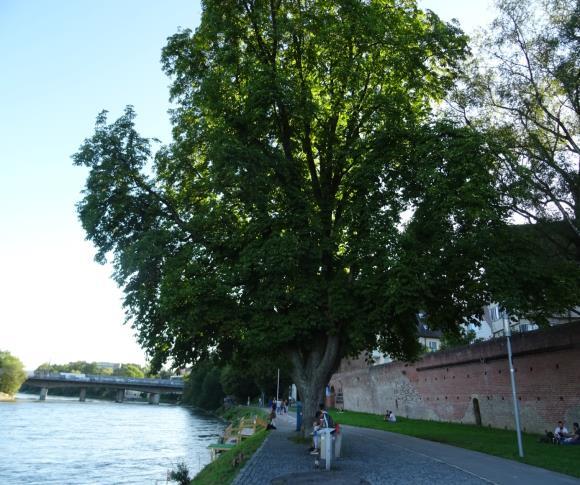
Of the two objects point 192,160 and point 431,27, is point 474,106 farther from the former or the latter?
point 192,160

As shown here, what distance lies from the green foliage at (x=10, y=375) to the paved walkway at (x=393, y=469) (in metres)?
91.9

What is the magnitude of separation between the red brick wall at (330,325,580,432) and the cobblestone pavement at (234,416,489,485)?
9320mm

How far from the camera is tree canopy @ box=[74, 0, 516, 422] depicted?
1739 cm

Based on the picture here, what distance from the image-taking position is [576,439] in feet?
69.3

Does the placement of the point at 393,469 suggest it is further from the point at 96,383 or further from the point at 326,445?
the point at 96,383

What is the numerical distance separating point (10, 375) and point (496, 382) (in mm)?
92883

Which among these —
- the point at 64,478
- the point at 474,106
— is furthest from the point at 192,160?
the point at 64,478

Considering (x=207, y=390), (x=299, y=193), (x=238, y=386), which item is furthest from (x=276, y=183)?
(x=207, y=390)

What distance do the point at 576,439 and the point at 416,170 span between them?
13317 millimetres

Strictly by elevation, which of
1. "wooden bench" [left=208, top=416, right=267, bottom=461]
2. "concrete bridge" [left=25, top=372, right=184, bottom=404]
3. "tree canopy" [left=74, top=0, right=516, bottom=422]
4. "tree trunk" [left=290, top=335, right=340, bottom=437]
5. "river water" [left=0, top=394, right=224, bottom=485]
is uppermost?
"tree canopy" [left=74, top=0, right=516, bottom=422]

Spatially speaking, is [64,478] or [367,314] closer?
[367,314]

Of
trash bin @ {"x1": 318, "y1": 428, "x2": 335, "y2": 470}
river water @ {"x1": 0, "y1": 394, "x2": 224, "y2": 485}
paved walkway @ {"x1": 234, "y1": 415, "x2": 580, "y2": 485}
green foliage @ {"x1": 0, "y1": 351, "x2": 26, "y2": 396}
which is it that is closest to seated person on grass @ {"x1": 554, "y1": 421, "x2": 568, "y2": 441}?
paved walkway @ {"x1": 234, "y1": 415, "x2": 580, "y2": 485}

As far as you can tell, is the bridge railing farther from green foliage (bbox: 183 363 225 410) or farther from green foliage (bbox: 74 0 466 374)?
green foliage (bbox: 74 0 466 374)

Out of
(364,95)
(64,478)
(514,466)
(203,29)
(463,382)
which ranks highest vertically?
(203,29)
